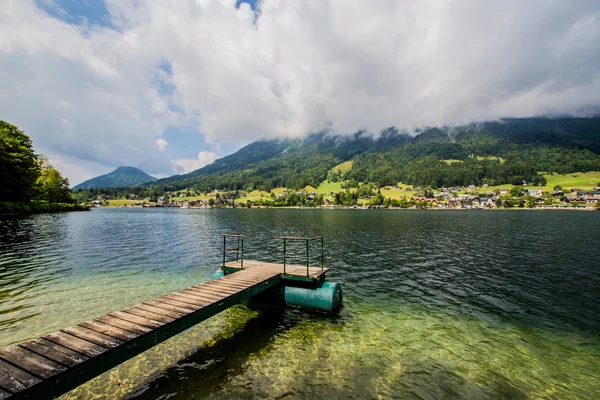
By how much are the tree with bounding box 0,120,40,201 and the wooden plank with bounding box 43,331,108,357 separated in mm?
87874

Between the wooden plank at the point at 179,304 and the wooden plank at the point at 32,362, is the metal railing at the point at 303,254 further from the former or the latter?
the wooden plank at the point at 32,362

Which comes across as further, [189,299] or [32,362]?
[189,299]

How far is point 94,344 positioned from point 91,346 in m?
0.11

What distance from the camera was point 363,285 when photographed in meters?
21.2

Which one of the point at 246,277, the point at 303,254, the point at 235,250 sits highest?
the point at 246,277

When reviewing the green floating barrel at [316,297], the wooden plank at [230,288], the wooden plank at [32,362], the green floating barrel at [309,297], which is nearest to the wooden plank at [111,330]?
the wooden plank at [32,362]

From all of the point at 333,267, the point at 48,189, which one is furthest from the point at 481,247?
the point at 48,189

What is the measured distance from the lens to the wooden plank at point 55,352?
255 inches

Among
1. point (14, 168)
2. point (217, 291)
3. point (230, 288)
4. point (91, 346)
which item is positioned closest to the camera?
point (91, 346)

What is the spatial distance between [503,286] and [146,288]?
26517mm

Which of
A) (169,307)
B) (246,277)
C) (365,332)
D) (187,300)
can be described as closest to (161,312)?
(169,307)

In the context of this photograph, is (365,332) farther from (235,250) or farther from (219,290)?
(235,250)

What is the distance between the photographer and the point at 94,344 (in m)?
7.24

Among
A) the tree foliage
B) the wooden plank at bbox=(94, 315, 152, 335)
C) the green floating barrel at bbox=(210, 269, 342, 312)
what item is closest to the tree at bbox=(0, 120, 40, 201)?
the tree foliage
